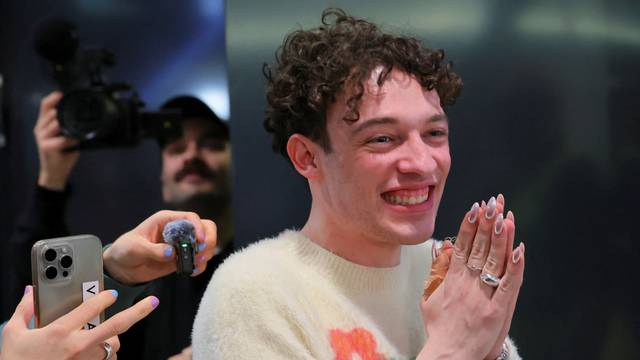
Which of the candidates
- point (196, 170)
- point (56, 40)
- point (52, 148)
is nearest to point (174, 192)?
point (196, 170)

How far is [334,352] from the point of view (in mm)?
1142

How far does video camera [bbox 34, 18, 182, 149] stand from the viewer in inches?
68.7

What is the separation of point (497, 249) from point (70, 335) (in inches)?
27.2

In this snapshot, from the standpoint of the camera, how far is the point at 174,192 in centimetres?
184

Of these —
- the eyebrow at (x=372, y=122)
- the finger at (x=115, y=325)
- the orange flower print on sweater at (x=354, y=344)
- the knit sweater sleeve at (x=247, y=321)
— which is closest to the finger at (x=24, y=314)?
the finger at (x=115, y=325)

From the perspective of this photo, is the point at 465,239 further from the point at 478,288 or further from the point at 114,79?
Result: the point at 114,79

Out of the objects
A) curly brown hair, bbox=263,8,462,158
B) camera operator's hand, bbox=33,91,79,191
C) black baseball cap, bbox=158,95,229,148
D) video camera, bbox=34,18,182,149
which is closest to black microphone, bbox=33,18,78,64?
video camera, bbox=34,18,182,149

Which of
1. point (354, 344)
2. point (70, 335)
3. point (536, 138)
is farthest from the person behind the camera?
point (536, 138)

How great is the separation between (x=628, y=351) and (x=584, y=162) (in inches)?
21.5

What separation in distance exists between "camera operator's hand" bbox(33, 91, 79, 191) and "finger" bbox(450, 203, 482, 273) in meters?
1.15

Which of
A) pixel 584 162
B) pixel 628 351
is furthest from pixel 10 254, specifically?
pixel 628 351

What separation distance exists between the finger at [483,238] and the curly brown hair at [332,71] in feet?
0.97

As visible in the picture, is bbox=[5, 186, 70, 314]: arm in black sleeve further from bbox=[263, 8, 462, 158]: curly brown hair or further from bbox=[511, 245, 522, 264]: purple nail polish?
bbox=[511, 245, 522, 264]: purple nail polish

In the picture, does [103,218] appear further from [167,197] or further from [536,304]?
[536,304]
